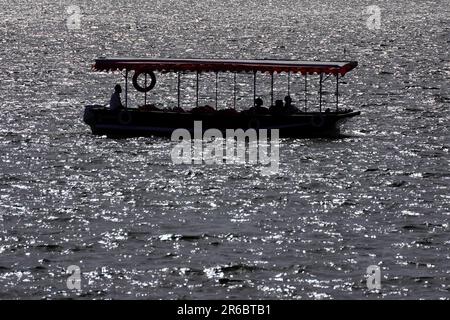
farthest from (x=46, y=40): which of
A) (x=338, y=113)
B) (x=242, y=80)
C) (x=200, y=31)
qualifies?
(x=338, y=113)

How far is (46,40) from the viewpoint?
160 m

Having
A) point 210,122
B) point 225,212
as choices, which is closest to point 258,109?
point 210,122

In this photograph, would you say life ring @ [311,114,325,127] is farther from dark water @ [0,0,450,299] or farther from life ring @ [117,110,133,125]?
life ring @ [117,110,133,125]

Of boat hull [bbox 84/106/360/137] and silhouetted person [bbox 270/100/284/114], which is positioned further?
boat hull [bbox 84/106/360/137]

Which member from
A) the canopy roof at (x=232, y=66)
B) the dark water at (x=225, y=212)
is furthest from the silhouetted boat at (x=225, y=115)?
the dark water at (x=225, y=212)

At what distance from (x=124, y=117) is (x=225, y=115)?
5126 millimetres

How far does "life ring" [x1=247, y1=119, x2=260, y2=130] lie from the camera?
2589 inches

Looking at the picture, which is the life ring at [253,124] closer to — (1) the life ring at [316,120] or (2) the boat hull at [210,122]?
(2) the boat hull at [210,122]

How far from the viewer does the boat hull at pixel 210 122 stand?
65.9m


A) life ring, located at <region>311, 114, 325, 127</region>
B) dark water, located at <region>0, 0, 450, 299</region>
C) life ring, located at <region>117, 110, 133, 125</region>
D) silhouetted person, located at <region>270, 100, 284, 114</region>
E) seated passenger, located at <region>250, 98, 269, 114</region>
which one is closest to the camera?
dark water, located at <region>0, 0, 450, 299</region>

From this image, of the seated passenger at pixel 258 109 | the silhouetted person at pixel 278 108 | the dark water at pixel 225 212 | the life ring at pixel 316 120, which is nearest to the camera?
the dark water at pixel 225 212

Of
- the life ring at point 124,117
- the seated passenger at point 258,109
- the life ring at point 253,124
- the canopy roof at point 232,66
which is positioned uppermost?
the canopy roof at point 232,66

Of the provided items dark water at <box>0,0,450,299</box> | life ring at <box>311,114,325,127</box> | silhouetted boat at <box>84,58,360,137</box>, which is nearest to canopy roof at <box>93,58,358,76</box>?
silhouetted boat at <box>84,58,360,137</box>
